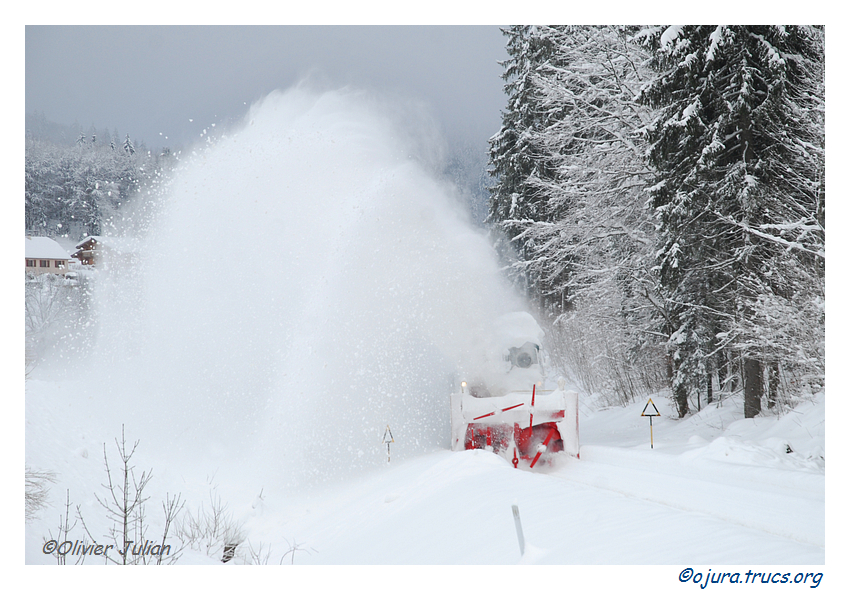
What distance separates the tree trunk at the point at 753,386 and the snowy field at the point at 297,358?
38 centimetres

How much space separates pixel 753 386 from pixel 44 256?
9633 millimetres

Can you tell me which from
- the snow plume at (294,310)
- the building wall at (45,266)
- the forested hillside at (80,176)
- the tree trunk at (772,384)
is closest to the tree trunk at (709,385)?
the tree trunk at (772,384)

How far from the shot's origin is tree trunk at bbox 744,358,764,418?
7148 millimetres

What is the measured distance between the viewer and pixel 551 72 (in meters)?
11.7

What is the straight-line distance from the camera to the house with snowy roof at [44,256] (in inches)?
223

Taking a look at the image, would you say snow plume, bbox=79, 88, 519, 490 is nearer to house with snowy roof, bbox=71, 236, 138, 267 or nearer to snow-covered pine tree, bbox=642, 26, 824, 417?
house with snowy roof, bbox=71, 236, 138, 267

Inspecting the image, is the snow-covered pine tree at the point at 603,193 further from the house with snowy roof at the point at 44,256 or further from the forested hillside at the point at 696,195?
the house with snowy roof at the point at 44,256

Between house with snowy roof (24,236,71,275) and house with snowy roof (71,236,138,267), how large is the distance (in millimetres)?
379

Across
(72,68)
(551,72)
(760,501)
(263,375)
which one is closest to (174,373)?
(263,375)

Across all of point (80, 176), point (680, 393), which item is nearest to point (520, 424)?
point (680, 393)
